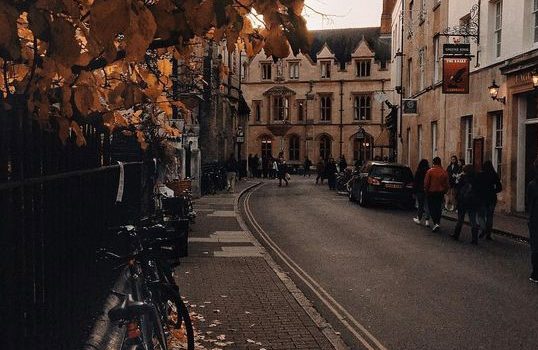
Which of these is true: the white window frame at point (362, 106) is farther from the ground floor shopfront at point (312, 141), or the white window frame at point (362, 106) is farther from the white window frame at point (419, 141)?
the white window frame at point (419, 141)

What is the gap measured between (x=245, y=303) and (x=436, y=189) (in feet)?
31.9

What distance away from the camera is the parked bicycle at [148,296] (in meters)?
3.61

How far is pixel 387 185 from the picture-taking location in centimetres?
2266

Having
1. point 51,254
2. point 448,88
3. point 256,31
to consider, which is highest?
point 448,88

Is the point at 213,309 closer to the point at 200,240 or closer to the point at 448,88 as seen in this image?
the point at 200,240

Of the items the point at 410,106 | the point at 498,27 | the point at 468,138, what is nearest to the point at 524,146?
the point at 498,27

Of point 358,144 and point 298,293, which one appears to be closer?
point 298,293

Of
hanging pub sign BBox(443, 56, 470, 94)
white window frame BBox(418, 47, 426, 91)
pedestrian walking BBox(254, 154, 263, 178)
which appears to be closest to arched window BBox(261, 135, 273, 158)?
pedestrian walking BBox(254, 154, 263, 178)

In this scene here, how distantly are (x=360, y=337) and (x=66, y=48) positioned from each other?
195 inches

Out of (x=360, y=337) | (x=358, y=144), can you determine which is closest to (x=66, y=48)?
(x=360, y=337)

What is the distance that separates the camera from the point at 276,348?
572 cm

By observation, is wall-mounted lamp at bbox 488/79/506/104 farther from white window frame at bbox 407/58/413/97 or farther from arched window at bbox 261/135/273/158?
arched window at bbox 261/135/273/158

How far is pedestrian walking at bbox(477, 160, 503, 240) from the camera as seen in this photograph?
558 inches

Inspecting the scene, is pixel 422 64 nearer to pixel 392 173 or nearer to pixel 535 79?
pixel 392 173
